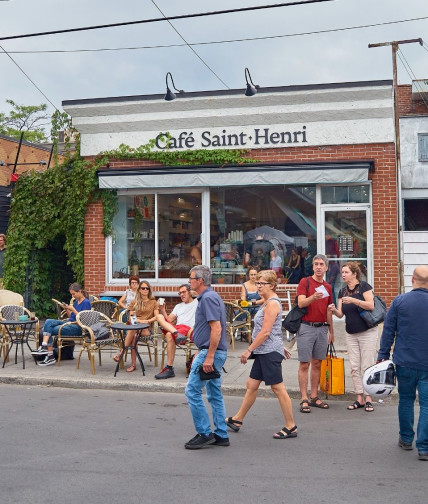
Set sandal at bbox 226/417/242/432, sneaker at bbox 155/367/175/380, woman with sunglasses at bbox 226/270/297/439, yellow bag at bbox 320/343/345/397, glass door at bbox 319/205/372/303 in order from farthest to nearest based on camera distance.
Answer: glass door at bbox 319/205/372/303
sneaker at bbox 155/367/175/380
yellow bag at bbox 320/343/345/397
sandal at bbox 226/417/242/432
woman with sunglasses at bbox 226/270/297/439

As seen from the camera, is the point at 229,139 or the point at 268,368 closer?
the point at 268,368

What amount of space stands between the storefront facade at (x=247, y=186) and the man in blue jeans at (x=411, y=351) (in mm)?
7241

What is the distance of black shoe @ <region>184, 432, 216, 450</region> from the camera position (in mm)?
6262

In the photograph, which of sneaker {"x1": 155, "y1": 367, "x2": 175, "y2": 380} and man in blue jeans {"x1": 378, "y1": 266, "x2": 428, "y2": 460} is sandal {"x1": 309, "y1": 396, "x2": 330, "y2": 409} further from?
sneaker {"x1": 155, "y1": 367, "x2": 175, "y2": 380}

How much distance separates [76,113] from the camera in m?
14.6

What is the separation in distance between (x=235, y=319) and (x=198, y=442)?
20.2 feet

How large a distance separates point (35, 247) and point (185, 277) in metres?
3.69

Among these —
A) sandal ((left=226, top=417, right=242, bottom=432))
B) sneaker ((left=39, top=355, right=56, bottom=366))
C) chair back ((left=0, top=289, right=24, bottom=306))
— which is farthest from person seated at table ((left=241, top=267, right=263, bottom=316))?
sandal ((left=226, top=417, right=242, bottom=432))

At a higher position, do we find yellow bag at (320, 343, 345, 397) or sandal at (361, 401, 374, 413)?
yellow bag at (320, 343, 345, 397)

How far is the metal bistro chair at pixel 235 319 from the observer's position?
468 inches

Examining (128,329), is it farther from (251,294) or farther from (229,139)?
(229,139)

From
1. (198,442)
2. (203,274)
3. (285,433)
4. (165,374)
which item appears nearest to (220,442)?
(198,442)

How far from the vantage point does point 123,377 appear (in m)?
9.70

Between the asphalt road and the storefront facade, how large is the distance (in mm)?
5899
